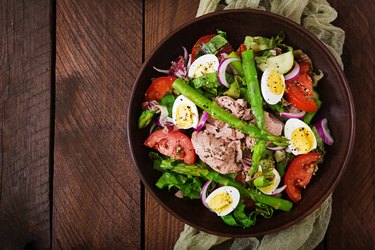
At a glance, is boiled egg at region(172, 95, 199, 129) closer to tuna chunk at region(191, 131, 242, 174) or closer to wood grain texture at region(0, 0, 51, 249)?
tuna chunk at region(191, 131, 242, 174)

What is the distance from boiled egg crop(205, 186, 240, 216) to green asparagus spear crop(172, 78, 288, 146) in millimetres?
228

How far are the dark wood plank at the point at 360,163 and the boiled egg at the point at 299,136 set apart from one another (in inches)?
11.9

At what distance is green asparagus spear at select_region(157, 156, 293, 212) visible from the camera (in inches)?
72.9

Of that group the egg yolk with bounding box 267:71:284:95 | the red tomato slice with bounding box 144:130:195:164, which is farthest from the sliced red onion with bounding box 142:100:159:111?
the egg yolk with bounding box 267:71:284:95

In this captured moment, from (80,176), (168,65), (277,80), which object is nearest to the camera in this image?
(277,80)

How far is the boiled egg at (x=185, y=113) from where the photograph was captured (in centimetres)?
184

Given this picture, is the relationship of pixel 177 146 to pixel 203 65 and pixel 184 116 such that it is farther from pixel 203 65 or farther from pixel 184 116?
pixel 203 65

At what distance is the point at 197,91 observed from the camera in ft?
6.07

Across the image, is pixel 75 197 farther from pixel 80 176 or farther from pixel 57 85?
pixel 57 85

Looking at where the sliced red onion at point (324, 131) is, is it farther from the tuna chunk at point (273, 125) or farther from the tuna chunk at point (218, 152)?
the tuna chunk at point (218, 152)

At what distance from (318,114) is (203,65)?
0.50 m

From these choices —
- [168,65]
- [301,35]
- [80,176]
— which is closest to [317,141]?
[301,35]

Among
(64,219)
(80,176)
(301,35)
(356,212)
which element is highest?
(301,35)

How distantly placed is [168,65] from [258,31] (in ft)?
1.26
